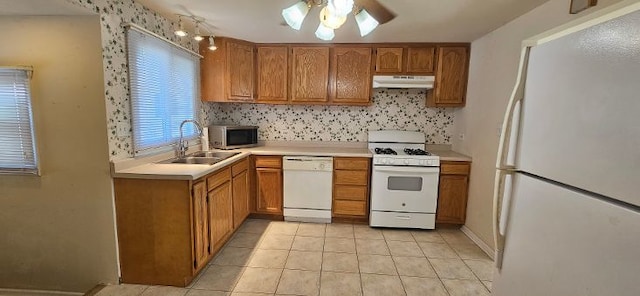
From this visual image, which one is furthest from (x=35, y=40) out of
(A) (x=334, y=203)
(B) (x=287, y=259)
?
(A) (x=334, y=203)

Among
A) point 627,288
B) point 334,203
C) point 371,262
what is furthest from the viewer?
point 334,203

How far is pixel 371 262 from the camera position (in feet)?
8.30

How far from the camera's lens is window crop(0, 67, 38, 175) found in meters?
1.95

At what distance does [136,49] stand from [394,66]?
2.62m

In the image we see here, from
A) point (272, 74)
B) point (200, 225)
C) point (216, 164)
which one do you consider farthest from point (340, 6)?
point (272, 74)

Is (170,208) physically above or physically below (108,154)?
below

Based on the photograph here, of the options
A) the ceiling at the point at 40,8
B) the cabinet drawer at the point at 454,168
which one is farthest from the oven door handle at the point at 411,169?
the ceiling at the point at 40,8

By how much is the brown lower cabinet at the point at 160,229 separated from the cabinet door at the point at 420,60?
8.62 ft

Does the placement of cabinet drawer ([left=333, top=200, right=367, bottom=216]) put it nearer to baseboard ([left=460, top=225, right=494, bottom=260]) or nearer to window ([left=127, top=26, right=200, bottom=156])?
baseboard ([left=460, top=225, right=494, bottom=260])

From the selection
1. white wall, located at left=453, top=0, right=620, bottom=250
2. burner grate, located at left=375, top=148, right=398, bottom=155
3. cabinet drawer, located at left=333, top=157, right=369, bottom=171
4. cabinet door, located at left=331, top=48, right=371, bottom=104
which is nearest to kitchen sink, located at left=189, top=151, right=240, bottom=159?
cabinet drawer, located at left=333, top=157, right=369, bottom=171

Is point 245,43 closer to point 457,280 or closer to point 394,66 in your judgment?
point 394,66

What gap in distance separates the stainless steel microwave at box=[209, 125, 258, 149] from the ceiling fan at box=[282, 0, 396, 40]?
190cm

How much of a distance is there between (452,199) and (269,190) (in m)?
2.14

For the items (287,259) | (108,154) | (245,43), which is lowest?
(287,259)
